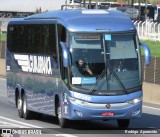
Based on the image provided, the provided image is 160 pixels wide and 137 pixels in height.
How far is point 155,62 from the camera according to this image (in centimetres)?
3438

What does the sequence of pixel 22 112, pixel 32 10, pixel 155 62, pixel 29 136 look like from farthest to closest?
pixel 32 10 < pixel 155 62 < pixel 22 112 < pixel 29 136

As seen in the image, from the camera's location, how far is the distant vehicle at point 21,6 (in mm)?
106562

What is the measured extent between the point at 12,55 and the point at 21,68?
1305 millimetres

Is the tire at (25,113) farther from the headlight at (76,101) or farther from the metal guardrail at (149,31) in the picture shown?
the metal guardrail at (149,31)

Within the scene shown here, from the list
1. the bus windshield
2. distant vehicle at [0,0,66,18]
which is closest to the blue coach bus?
the bus windshield

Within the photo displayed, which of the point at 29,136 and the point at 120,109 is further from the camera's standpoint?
A: the point at 120,109

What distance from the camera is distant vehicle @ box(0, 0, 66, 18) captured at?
106562mm

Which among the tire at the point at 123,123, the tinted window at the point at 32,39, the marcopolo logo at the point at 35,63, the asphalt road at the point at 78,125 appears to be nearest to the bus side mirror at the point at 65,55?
the tinted window at the point at 32,39

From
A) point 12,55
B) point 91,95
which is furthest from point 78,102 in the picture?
point 12,55

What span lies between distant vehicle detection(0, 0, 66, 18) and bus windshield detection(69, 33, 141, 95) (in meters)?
83.3

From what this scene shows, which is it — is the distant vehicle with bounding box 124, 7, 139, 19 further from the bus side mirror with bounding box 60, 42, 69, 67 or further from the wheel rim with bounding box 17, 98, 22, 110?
the bus side mirror with bounding box 60, 42, 69, 67

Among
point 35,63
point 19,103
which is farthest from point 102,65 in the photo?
point 19,103

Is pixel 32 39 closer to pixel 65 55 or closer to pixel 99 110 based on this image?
pixel 65 55

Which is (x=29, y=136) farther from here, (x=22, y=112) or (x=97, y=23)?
(x=22, y=112)
